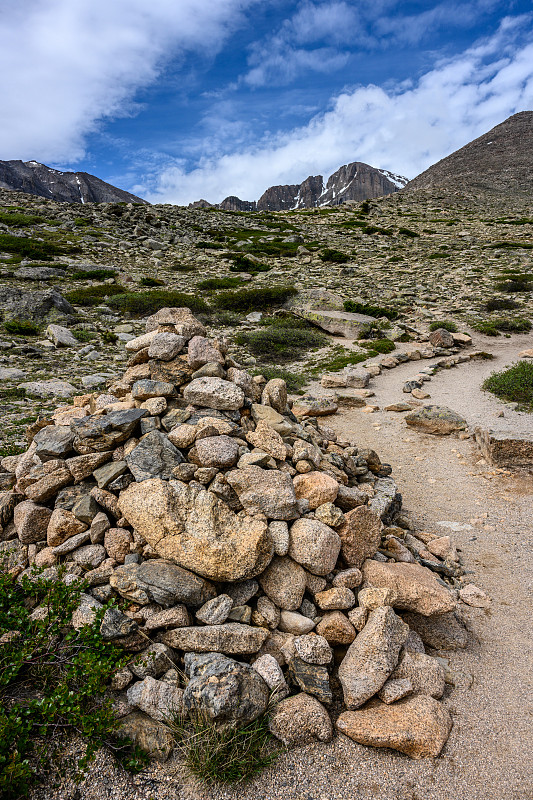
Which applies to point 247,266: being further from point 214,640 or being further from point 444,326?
point 214,640

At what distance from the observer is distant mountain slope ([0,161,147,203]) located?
132125 millimetres

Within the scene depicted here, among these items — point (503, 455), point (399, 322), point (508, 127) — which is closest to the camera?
point (503, 455)

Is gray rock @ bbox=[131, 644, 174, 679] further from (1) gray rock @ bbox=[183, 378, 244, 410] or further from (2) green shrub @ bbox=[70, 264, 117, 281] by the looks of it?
(2) green shrub @ bbox=[70, 264, 117, 281]

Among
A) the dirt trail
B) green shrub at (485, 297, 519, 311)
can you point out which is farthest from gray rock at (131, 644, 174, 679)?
green shrub at (485, 297, 519, 311)

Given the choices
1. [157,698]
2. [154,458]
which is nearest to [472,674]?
[157,698]

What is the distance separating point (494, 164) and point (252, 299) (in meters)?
89.1

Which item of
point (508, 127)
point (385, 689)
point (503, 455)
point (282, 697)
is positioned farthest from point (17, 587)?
point (508, 127)

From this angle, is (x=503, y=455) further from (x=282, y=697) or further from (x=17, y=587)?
(x=17, y=587)

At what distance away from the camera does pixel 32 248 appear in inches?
1289

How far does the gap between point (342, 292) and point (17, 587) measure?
1220 inches

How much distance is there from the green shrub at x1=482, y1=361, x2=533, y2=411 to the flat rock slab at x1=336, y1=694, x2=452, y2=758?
12.5m

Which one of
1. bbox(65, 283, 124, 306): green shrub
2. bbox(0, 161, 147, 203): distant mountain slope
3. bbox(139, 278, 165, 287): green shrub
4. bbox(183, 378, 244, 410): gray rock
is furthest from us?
bbox(0, 161, 147, 203): distant mountain slope

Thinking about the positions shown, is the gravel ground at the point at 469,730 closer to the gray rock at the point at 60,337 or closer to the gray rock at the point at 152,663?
the gray rock at the point at 152,663

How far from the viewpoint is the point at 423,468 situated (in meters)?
11.4
